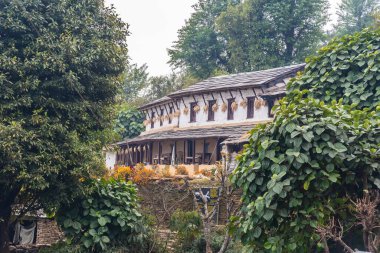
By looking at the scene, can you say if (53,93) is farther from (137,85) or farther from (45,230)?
(137,85)

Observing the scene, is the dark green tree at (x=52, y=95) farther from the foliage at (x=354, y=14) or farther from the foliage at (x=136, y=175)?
the foliage at (x=354, y=14)

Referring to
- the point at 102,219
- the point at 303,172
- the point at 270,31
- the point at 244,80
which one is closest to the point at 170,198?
the point at 102,219

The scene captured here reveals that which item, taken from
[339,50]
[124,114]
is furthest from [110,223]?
[124,114]

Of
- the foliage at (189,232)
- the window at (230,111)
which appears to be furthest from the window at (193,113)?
the foliage at (189,232)

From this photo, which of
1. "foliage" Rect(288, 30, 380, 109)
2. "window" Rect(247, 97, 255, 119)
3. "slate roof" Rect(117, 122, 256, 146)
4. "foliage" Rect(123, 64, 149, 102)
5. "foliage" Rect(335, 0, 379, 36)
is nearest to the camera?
"foliage" Rect(288, 30, 380, 109)

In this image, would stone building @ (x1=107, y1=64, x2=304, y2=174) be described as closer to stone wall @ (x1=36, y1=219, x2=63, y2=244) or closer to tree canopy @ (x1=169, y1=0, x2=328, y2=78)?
stone wall @ (x1=36, y1=219, x2=63, y2=244)

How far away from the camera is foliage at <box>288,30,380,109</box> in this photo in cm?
1173

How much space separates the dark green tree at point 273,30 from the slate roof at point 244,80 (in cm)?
1082

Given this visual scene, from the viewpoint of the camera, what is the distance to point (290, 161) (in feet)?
29.0

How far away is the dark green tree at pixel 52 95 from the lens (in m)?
12.1

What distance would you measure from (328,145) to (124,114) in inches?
1466

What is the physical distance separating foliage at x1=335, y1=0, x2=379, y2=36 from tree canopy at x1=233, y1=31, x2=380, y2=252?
41.7m

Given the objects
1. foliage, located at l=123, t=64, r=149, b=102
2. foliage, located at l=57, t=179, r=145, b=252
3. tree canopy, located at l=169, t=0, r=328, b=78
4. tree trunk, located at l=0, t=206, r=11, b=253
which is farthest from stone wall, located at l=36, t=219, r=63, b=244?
foliage, located at l=123, t=64, r=149, b=102

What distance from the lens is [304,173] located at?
8852 mm
